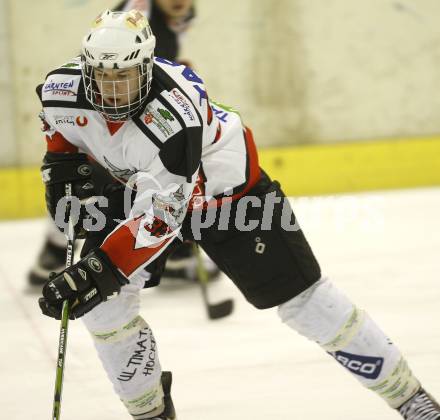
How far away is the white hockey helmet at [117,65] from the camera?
205 cm

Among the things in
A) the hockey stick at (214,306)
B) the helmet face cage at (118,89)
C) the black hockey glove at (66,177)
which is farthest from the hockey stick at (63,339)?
the hockey stick at (214,306)

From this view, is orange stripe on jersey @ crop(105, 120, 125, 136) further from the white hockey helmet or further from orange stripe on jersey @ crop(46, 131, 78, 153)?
orange stripe on jersey @ crop(46, 131, 78, 153)

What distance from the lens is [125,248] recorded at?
2098 millimetres

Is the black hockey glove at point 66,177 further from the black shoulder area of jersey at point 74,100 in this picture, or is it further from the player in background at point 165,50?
the player in background at point 165,50

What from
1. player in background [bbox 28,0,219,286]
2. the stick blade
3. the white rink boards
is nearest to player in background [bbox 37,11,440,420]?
the white rink boards

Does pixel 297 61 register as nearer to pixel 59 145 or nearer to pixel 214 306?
pixel 214 306

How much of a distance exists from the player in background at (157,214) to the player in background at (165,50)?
1.34 m

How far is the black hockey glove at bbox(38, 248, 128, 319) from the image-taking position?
6.79 feet

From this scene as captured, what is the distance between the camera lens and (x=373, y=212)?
497cm

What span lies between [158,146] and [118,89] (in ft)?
0.51

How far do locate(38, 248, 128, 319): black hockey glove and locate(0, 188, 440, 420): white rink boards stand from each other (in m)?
0.64

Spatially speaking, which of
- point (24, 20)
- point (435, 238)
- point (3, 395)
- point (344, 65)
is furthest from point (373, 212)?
point (3, 395)

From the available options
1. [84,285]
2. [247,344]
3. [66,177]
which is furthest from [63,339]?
[247,344]

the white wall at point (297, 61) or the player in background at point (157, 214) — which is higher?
the player in background at point (157, 214)
